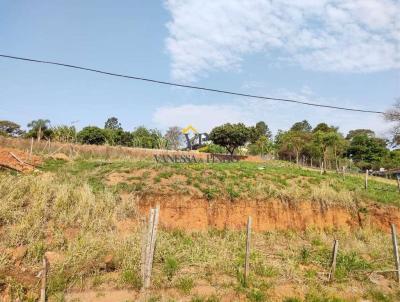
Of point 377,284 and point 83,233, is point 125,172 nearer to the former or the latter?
point 83,233

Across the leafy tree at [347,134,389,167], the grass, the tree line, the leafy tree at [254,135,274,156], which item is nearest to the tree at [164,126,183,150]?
the tree line

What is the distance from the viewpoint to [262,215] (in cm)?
1338

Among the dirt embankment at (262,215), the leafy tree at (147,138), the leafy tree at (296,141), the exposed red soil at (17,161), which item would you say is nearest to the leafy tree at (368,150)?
the leafy tree at (296,141)

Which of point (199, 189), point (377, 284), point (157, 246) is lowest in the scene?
point (377, 284)

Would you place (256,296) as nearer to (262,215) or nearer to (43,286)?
(43,286)

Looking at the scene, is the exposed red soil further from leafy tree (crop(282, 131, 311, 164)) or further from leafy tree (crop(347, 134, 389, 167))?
leafy tree (crop(347, 134, 389, 167))

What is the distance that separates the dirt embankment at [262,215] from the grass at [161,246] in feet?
1.26

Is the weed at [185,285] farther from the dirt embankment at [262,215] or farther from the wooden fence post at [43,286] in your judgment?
the dirt embankment at [262,215]

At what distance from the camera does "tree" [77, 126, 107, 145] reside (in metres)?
38.6

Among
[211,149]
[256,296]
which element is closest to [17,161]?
[256,296]

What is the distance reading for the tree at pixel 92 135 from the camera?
1519 inches

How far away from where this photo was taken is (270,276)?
8.33 metres

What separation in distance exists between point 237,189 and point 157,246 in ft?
17.9

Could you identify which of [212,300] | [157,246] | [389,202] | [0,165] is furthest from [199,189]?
[389,202]
